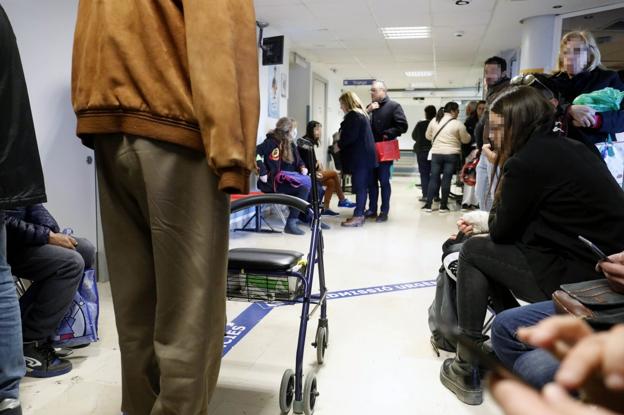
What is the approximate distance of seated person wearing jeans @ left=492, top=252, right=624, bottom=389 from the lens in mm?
1193

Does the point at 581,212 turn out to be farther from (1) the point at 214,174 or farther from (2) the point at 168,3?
(2) the point at 168,3

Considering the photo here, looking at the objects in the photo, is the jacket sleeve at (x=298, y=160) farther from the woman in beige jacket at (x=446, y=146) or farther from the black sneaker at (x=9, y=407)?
the black sneaker at (x=9, y=407)

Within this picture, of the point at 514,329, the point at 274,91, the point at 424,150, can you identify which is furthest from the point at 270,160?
the point at 514,329

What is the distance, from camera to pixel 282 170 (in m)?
5.30

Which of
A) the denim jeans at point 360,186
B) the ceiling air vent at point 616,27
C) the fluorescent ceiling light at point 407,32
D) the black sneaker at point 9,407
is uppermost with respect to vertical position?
the fluorescent ceiling light at point 407,32

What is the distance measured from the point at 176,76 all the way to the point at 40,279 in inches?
52.5

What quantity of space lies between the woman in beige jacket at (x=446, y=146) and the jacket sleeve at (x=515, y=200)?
528cm

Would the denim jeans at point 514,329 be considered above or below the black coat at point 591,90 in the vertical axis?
below

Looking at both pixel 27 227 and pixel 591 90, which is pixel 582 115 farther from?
pixel 27 227

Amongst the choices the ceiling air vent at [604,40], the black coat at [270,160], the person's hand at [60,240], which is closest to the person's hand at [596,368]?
the person's hand at [60,240]

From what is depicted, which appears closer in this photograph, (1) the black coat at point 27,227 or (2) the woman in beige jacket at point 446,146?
(1) the black coat at point 27,227

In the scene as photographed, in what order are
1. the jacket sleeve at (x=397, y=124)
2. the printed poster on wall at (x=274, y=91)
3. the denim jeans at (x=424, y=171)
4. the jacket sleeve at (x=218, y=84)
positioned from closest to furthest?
1. the jacket sleeve at (x=218, y=84)
2. the jacket sleeve at (x=397, y=124)
3. the printed poster on wall at (x=274, y=91)
4. the denim jeans at (x=424, y=171)

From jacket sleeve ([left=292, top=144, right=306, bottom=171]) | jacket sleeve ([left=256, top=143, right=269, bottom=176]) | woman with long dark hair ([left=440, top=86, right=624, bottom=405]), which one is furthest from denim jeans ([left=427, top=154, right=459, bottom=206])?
woman with long dark hair ([left=440, top=86, right=624, bottom=405])

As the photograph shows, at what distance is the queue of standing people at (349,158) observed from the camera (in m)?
5.20
